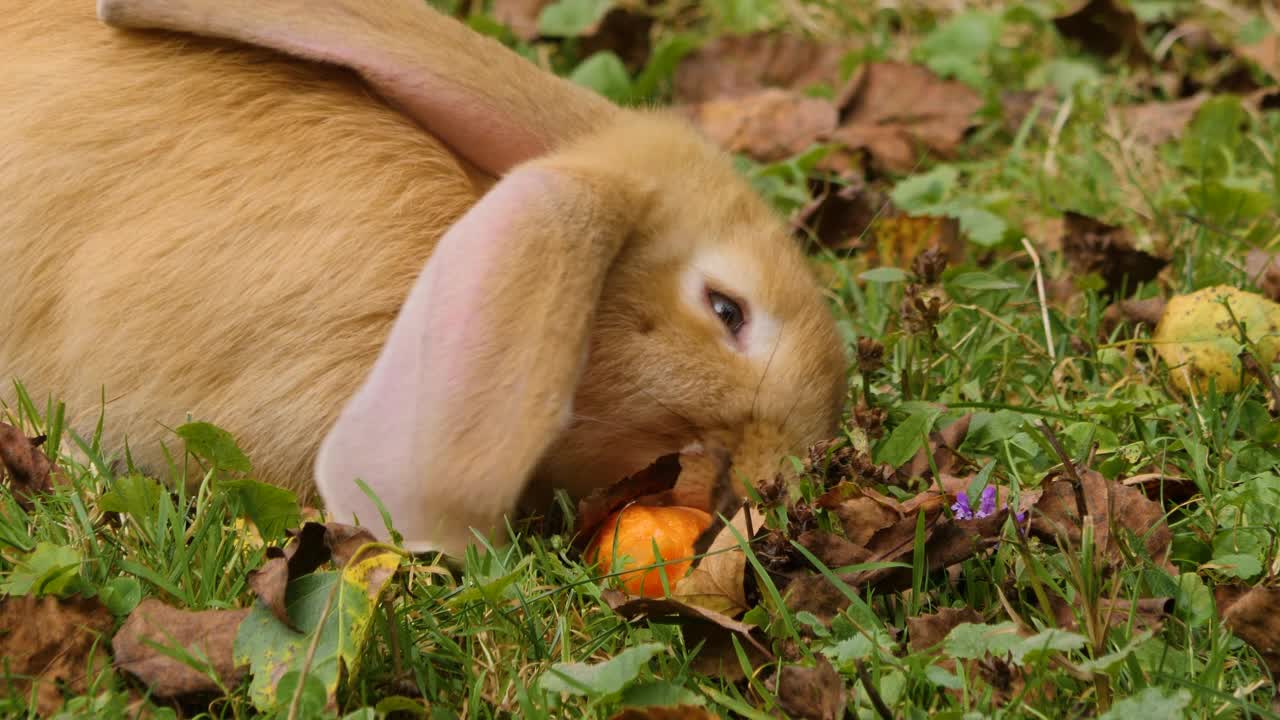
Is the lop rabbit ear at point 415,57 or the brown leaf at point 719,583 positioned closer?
the brown leaf at point 719,583

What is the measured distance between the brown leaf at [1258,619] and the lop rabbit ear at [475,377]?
0.95 meters

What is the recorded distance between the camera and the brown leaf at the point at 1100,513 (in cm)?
217

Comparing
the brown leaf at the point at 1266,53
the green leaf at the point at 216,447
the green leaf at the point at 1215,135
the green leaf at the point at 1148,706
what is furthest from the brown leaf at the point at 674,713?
the brown leaf at the point at 1266,53

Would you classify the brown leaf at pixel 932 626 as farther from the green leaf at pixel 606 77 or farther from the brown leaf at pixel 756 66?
the brown leaf at pixel 756 66

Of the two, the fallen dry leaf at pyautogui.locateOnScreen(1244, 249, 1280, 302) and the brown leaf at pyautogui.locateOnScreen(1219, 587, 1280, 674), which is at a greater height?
the brown leaf at pyautogui.locateOnScreen(1219, 587, 1280, 674)

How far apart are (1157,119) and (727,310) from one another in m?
2.34

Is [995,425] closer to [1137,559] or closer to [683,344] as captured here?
[1137,559]

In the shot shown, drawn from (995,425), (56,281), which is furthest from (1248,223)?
(56,281)

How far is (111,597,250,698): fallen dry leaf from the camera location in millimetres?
1817

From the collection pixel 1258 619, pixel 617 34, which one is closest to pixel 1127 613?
pixel 1258 619

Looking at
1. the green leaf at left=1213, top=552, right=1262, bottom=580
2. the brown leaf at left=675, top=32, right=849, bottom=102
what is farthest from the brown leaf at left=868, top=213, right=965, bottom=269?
the green leaf at left=1213, top=552, right=1262, bottom=580

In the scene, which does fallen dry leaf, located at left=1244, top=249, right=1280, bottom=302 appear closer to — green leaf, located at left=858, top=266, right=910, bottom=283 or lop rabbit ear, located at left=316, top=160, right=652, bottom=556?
green leaf, located at left=858, top=266, right=910, bottom=283

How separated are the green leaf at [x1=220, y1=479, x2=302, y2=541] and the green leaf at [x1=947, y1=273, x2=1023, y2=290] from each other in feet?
4.81

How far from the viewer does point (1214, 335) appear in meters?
2.74
